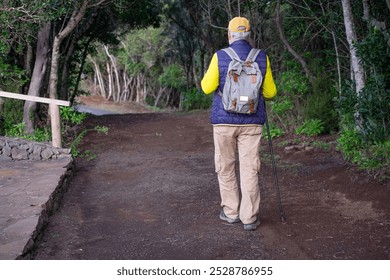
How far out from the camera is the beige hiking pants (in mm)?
6203

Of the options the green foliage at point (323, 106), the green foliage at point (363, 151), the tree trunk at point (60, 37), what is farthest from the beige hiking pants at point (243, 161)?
the tree trunk at point (60, 37)

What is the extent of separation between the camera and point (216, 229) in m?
6.44

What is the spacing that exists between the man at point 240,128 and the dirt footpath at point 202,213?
0.40 meters

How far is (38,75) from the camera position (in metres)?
13.1

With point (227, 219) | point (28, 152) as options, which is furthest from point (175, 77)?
point (227, 219)

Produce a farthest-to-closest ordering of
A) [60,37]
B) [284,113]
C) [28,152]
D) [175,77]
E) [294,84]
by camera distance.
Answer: [175,77], [284,113], [294,84], [60,37], [28,152]

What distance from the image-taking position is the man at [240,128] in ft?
19.9

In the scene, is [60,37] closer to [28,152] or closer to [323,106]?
[28,152]

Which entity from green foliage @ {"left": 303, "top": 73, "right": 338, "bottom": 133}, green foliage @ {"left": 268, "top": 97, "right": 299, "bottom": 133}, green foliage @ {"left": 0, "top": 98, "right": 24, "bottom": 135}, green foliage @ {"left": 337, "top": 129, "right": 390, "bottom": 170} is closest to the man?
green foliage @ {"left": 337, "top": 129, "right": 390, "bottom": 170}

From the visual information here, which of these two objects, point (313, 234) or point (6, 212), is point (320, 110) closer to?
point (313, 234)

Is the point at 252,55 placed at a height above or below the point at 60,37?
below

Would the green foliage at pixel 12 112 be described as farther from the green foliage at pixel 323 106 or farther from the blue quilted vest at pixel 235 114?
the blue quilted vest at pixel 235 114

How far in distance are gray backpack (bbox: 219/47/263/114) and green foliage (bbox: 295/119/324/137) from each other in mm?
6637

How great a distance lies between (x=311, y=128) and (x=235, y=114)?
6.61 meters
